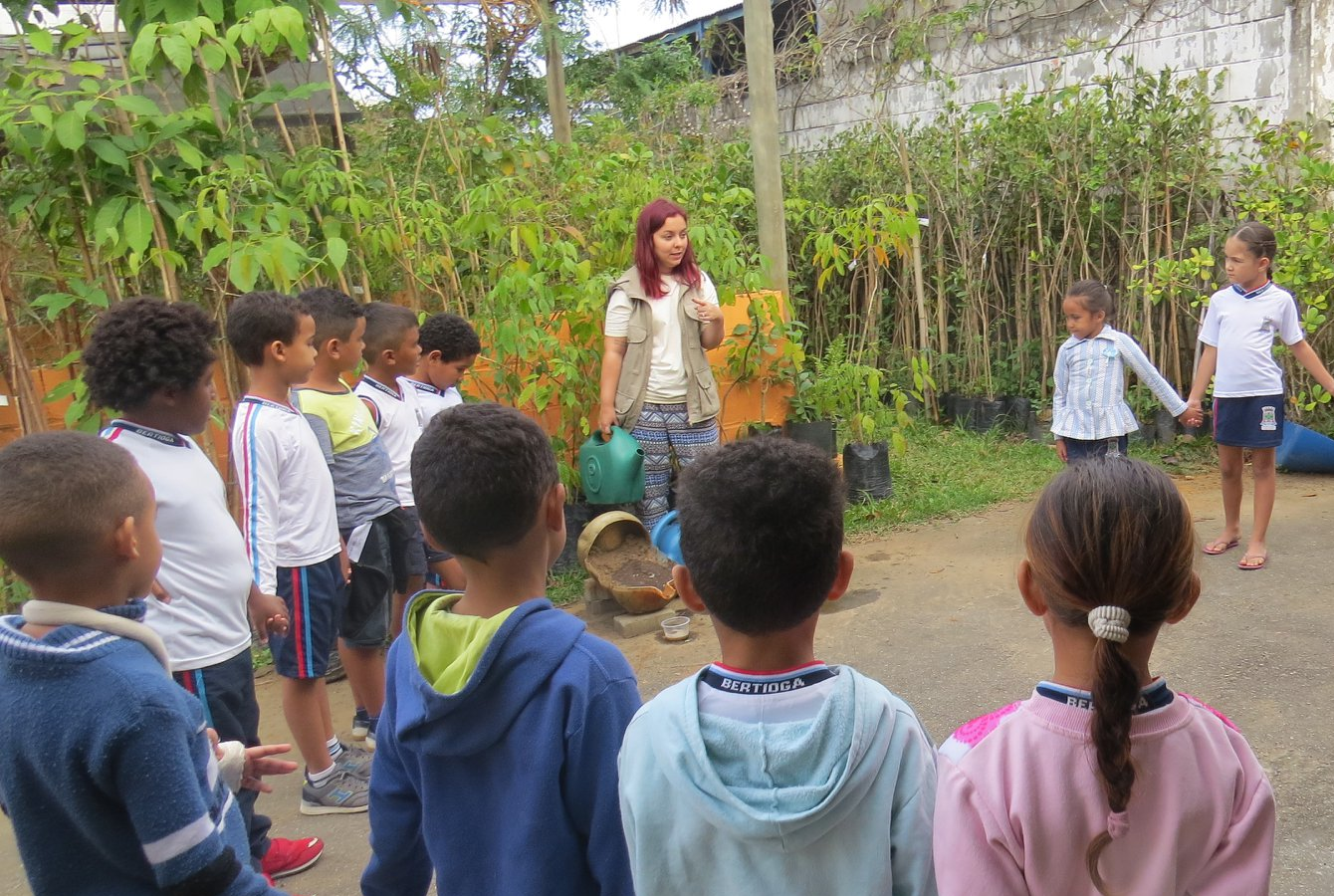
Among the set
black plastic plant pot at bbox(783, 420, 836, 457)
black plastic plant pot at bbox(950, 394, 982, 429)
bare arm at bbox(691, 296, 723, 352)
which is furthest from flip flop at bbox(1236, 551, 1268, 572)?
black plastic plant pot at bbox(950, 394, 982, 429)

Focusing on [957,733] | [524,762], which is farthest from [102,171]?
[957,733]

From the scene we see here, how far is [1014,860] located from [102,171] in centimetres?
426

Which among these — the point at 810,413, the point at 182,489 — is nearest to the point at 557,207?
the point at 810,413

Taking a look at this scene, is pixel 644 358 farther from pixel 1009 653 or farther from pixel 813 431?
pixel 1009 653

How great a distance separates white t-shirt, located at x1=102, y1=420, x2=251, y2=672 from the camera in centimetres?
242

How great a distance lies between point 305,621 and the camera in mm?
3066

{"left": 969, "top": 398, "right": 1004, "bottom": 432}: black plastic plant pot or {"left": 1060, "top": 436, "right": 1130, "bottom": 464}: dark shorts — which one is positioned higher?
{"left": 1060, "top": 436, "right": 1130, "bottom": 464}: dark shorts

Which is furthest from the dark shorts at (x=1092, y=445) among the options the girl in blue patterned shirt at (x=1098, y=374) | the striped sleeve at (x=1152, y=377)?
the striped sleeve at (x=1152, y=377)

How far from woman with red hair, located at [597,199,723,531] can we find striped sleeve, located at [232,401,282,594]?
203cm

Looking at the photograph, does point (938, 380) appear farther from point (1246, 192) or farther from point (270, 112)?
point (270, 112)

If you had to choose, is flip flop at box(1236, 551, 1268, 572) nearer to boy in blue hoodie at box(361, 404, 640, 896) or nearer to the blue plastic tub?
the blue plastic tub

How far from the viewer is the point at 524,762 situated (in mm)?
1514

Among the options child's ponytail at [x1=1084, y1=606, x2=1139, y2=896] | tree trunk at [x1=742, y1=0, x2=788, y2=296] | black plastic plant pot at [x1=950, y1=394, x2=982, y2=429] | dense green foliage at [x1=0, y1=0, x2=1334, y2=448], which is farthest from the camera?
black plastic plant pot at [x1=950, y1=394, x2=982, y2=429]

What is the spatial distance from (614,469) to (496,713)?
3246 millimetres
